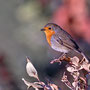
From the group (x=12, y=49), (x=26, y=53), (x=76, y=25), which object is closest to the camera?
(x=76, y=25)

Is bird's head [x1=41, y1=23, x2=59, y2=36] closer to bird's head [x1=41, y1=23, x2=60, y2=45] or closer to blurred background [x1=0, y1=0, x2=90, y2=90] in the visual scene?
bird's head [x1=41, y1=23, x2=60, y2=45]

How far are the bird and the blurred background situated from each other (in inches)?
17.3

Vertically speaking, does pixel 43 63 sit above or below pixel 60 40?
below

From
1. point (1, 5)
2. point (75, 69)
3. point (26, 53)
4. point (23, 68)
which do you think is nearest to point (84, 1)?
point (23, 68)

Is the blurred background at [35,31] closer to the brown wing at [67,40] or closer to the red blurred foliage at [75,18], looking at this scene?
the red blurred foliage at [75,18]

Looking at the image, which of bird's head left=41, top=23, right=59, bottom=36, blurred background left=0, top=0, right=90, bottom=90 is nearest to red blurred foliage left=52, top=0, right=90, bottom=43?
A: blurred background left=0, top=0, right=90, bottom=90

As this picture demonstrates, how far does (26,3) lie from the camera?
5754 millimetres

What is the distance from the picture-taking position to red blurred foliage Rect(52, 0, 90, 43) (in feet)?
13.5

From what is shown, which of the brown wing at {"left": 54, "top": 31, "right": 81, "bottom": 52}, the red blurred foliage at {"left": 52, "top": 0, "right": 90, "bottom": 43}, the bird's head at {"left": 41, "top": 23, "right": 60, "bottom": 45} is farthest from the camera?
the red blurred foliage at {"left": 52, "top": 0, "right": 90, "bottom": 43}

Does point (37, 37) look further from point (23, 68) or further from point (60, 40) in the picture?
point (60, 40)

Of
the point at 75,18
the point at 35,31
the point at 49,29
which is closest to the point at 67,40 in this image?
the point at 49,29

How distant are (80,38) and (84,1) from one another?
42cm

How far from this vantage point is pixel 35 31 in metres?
6.25

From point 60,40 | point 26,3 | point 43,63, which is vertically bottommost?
→ point 43,63
